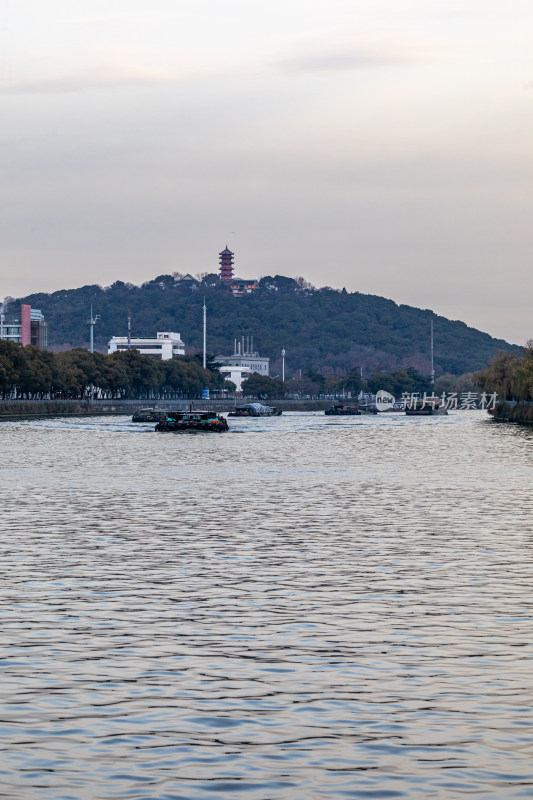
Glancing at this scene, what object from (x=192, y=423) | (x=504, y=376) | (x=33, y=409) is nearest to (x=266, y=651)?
(x=192, y=423)

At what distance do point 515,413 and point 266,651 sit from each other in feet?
478

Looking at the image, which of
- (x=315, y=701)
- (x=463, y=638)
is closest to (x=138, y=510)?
(x=463, y=638)

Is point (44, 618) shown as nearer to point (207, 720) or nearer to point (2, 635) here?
point (2, 635)

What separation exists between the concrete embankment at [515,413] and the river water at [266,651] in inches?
4532

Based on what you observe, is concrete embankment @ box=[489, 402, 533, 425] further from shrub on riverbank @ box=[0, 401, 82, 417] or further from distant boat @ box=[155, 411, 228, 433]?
shrub on riverbank @ box=[0, 401, 82, 417]

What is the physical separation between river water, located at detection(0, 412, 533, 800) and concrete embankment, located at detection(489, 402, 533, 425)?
115 metres

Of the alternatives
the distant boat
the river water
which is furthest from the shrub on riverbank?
the river water

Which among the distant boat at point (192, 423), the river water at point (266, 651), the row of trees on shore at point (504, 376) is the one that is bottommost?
the river water at point (266, 651)

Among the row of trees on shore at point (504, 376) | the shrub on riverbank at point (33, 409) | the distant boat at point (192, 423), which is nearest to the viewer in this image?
the distant boat at point (192, 423)

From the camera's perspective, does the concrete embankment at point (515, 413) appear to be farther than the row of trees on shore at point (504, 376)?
No

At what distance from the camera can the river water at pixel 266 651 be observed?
Result: 11.3m

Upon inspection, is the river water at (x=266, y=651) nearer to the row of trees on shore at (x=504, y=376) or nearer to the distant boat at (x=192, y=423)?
the distant boat at (x=192, y=423)

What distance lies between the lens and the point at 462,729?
41.4ft

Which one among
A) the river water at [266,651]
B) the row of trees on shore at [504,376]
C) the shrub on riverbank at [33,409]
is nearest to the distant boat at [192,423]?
the row of trees on shore at [504,376]
